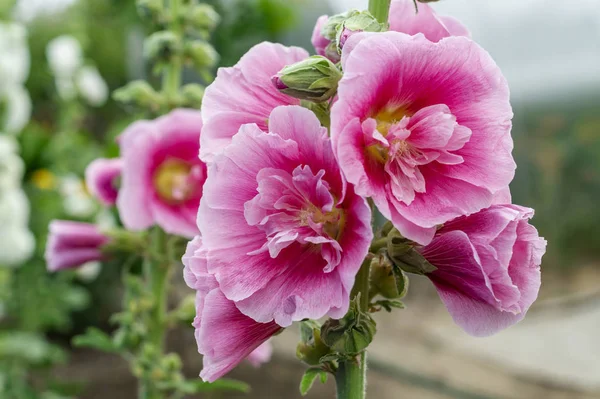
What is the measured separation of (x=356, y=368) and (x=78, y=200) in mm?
1823

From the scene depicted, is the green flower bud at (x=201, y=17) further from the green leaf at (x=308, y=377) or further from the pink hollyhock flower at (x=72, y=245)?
the green leaf at (x=308, y=377)

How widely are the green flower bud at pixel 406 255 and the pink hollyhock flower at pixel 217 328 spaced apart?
0.08 metres

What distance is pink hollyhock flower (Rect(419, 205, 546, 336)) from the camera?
0.37 m

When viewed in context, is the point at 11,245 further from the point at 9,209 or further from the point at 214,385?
the point at 214,385

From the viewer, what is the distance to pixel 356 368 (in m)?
0.42

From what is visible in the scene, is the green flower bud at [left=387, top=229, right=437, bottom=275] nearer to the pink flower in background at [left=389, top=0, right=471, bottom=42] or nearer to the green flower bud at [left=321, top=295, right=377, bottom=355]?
the green flower bud at [left=321, top=295, right=377, bottom=355]

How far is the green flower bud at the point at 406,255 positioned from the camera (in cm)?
40

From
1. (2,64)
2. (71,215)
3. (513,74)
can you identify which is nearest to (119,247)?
(2,64)

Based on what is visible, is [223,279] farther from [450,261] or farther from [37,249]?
[37,249]

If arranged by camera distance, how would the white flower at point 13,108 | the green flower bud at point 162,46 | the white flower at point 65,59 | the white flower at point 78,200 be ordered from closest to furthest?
the green flower bud at point 162,46
the white flower at point 13,108
the white flower at point 78,200
the white flower at point 65,59

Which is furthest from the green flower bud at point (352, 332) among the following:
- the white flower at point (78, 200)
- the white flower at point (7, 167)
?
the white flower at point (78, 200)

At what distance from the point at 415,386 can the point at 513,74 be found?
4.25ft

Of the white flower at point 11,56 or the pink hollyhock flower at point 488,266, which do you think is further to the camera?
the white flower at point 11,56

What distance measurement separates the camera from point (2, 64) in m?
1.61
